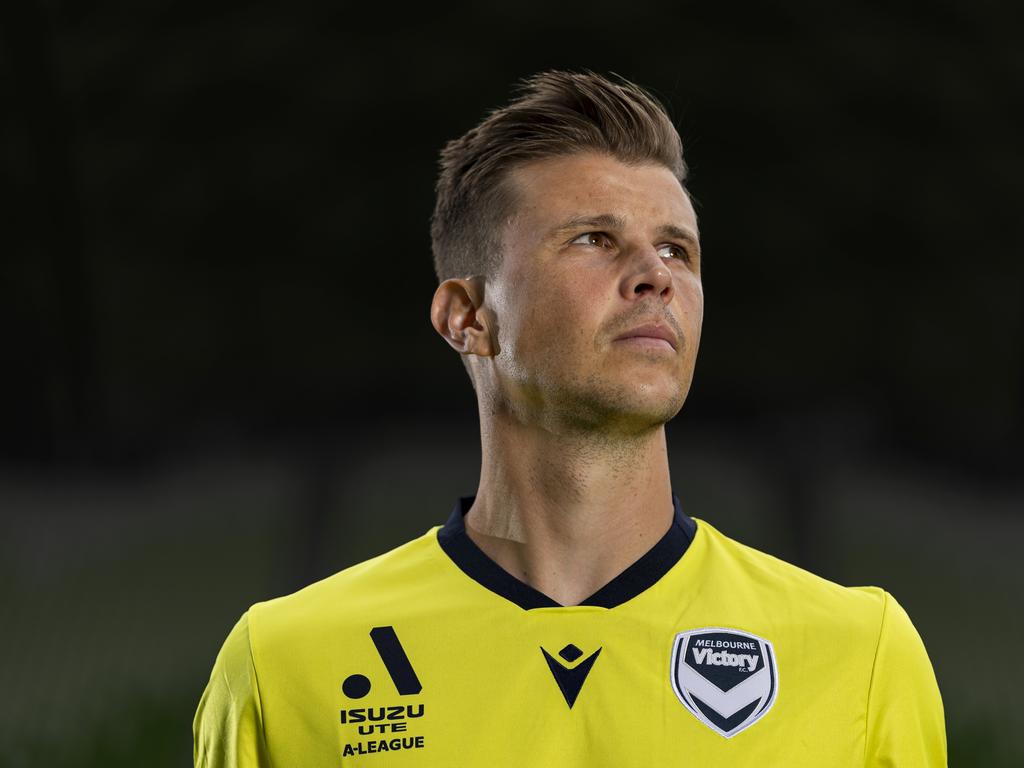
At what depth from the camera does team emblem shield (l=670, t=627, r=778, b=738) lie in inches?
76.4

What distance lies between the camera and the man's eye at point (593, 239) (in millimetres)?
2113

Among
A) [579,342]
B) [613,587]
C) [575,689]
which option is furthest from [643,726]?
[579,342]

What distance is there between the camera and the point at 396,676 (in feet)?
6.67

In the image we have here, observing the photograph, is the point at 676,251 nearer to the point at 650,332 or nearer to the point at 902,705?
the point at 650,332

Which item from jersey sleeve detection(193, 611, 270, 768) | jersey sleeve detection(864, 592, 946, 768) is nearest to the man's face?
jersey sleeve detection(864, 592, 946, 768)

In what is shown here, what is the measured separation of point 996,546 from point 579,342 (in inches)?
218

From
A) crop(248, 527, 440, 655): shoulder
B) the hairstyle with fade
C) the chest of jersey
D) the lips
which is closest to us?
the chest of jersey

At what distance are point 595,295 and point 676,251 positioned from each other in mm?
239

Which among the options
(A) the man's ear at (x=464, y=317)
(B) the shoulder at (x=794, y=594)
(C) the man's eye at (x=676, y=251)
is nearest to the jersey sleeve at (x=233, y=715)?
(A) the man's ear at (x=464, y=317)

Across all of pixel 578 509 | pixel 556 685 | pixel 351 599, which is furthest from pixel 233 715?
pixel 578 509

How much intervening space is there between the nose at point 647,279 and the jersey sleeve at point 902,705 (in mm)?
660

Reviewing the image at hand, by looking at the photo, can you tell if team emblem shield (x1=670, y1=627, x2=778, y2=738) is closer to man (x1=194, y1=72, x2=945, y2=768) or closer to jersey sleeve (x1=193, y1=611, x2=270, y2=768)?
man (x1=194, y1=72, x2=945, y2=768)

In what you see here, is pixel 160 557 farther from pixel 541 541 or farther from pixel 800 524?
pixel 541 541

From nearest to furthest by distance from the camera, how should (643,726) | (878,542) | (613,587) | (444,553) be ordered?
(643,726) < (613,587) < (444,553) < (878,542)
